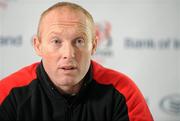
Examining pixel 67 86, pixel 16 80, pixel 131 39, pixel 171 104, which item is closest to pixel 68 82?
pixel 67 86

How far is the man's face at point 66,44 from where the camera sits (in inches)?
45.9

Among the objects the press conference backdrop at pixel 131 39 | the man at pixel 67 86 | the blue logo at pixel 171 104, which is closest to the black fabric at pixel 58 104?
the man at pixel 67 86

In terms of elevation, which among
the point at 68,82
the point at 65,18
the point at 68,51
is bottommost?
the point at 68,82

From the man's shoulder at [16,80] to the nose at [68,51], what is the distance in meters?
0.21

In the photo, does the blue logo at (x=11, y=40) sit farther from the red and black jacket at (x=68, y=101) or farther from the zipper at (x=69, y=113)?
the zipper at (x=69, y=113)

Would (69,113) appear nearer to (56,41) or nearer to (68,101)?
(68,101)

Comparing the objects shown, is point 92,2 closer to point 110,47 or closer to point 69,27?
point 110,47

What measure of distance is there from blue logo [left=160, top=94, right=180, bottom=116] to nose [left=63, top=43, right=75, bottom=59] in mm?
1748

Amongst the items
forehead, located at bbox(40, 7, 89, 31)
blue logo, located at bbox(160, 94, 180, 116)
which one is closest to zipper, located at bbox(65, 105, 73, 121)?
forehead, located at bbox(40, 7, 89, 31)

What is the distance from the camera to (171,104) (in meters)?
2.77

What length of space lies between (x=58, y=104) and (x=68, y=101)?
39 mm

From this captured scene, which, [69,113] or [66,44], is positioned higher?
[66,44]

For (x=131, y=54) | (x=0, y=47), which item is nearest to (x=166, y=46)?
(x=131, y=54)

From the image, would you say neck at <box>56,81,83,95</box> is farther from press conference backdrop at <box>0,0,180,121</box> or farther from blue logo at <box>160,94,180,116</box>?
blue logo at <box>160,94,180,116</box>
